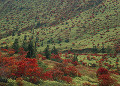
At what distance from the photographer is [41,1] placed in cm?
11988

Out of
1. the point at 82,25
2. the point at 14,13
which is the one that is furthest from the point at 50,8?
the point at 82,25

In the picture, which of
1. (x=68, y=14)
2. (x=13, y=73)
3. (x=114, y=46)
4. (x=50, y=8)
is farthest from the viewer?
(x=50, y=8)

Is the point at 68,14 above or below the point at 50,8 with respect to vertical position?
below

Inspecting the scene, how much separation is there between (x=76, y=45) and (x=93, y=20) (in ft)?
102

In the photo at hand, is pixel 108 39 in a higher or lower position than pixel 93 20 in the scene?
lower

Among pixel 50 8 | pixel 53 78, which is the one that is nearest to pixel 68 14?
pixel 50 8

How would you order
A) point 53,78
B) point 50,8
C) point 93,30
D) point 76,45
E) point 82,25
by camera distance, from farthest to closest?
point 50,8 < point 82,25 < point 93,30 < point 76,45 < point 53,78

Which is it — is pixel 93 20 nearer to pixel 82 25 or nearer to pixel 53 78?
pixel 82 25

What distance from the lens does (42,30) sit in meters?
79.2

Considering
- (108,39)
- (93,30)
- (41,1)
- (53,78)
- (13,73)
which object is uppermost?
(41,1)

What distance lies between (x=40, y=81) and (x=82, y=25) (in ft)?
223

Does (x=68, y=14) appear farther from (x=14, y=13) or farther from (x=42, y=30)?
(x=14, y=13)

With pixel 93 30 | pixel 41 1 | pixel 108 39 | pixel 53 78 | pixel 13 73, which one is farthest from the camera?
pixel 41 1

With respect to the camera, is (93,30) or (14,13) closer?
(93,30)
